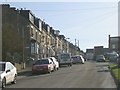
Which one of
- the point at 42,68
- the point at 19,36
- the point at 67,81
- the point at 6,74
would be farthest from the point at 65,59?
the point at 6,74

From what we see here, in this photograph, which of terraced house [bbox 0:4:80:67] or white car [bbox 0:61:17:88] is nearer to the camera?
white car [bbox 0:61:17:88]

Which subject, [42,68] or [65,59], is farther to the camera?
→ [65,59]

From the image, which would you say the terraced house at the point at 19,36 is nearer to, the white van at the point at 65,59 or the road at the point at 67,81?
the white van at the point at 65,59

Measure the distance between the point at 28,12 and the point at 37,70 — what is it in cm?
3699

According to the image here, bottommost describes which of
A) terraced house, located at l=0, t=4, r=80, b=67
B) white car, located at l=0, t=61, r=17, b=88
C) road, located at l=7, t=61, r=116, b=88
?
road, located at l=7, t=61, r=116, b=88

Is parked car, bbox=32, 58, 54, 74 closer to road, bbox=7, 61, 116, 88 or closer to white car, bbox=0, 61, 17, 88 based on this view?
road, bbox=7, 61, 116, 88

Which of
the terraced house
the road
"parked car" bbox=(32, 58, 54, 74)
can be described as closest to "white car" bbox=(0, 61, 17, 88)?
the road

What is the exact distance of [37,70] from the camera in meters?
39.0

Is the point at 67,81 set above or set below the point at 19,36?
below

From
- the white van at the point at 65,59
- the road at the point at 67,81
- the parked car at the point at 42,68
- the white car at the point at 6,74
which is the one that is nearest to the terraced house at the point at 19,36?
the white van at the point at 65,59

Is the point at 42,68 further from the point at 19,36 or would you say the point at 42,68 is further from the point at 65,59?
the point at 19,36

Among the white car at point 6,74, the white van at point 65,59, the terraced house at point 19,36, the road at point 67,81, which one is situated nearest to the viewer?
the white car at point 6,74

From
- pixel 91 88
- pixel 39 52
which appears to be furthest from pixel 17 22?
pixel 91 88

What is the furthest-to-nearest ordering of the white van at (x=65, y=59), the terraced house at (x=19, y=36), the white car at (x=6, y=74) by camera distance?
the white van at (x=65, y=59), the terraced house at (x=19, y=36), the white car at (x=6, y=74)
